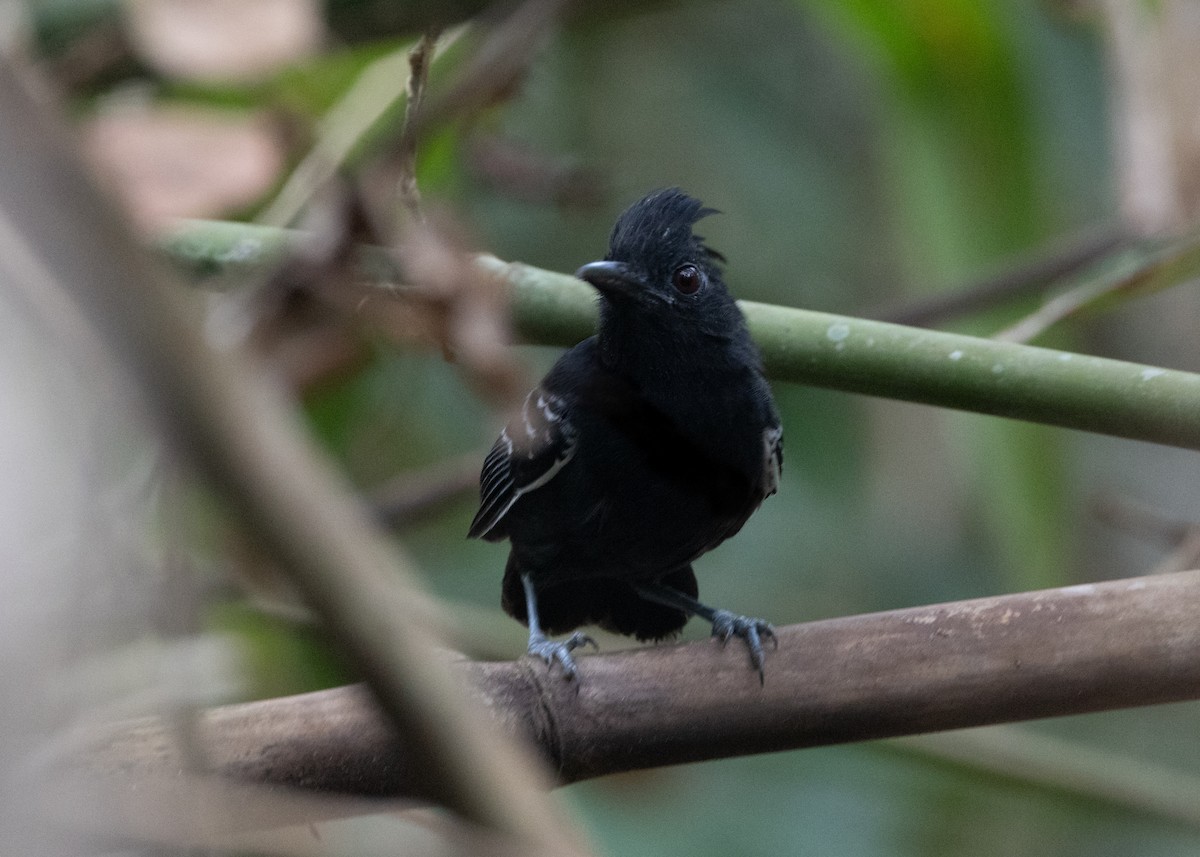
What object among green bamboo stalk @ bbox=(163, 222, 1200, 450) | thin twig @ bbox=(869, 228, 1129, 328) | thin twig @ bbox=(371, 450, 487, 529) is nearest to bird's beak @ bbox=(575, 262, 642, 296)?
green bamboo stalk @ bbox=(163, 222, 1200, 450)

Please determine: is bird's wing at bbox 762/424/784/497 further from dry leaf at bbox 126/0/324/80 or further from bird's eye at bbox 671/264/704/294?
dry leaf at bbox 126/0/324/80

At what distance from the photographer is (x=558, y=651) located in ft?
6.78

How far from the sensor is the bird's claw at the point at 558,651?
1.97 metres

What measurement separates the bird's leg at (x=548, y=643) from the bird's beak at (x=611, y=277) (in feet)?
2.03

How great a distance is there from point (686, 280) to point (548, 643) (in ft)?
2.35

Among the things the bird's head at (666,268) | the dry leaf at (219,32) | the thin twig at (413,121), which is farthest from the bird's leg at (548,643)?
the dry leaf at (219,32)

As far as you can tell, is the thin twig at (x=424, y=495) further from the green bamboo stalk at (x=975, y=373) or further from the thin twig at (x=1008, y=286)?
the green bamboo stalk at (x=975, y=373)

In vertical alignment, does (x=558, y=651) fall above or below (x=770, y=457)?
below

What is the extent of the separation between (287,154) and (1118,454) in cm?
475

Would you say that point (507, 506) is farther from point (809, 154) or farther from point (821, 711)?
point (809, 154)

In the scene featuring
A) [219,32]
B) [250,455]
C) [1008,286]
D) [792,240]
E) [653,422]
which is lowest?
[250,455]

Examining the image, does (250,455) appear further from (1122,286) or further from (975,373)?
(1122,286)

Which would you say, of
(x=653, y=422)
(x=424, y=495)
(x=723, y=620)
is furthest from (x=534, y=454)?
(x=424, y=495)

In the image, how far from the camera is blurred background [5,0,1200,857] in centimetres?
215
